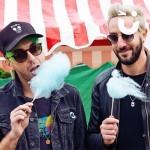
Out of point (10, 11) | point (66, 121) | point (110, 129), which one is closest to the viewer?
point (110, 129)

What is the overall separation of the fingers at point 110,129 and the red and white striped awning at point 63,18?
2.25 metres

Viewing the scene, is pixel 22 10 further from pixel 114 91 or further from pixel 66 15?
pixel 114 91

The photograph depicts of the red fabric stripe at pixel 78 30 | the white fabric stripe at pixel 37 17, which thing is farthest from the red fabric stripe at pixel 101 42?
the white fabric stripe at pixel 37 17

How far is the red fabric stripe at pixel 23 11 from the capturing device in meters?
5.41

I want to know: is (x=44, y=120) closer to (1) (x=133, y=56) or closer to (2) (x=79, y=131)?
(2) (x=79, y=131)

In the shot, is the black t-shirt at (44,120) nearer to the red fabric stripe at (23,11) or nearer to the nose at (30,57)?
the nose at (30,57)

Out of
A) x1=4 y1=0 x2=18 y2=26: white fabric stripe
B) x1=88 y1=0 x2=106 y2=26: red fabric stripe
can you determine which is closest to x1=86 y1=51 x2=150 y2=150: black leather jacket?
x1=88 y1=0 x2=106 y2=26: red fabric stripe

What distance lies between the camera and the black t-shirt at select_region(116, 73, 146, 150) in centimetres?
277

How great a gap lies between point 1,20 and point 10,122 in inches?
110

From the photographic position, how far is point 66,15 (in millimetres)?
5609

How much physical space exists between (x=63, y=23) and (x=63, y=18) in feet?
0.91

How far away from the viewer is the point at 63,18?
17.8 ft

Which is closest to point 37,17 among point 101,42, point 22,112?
point 101,42

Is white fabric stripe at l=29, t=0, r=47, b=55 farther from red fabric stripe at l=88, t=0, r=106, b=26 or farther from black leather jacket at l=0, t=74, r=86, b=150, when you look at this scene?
A: black leather jacket at l=0, t=74, r=86, b=150
